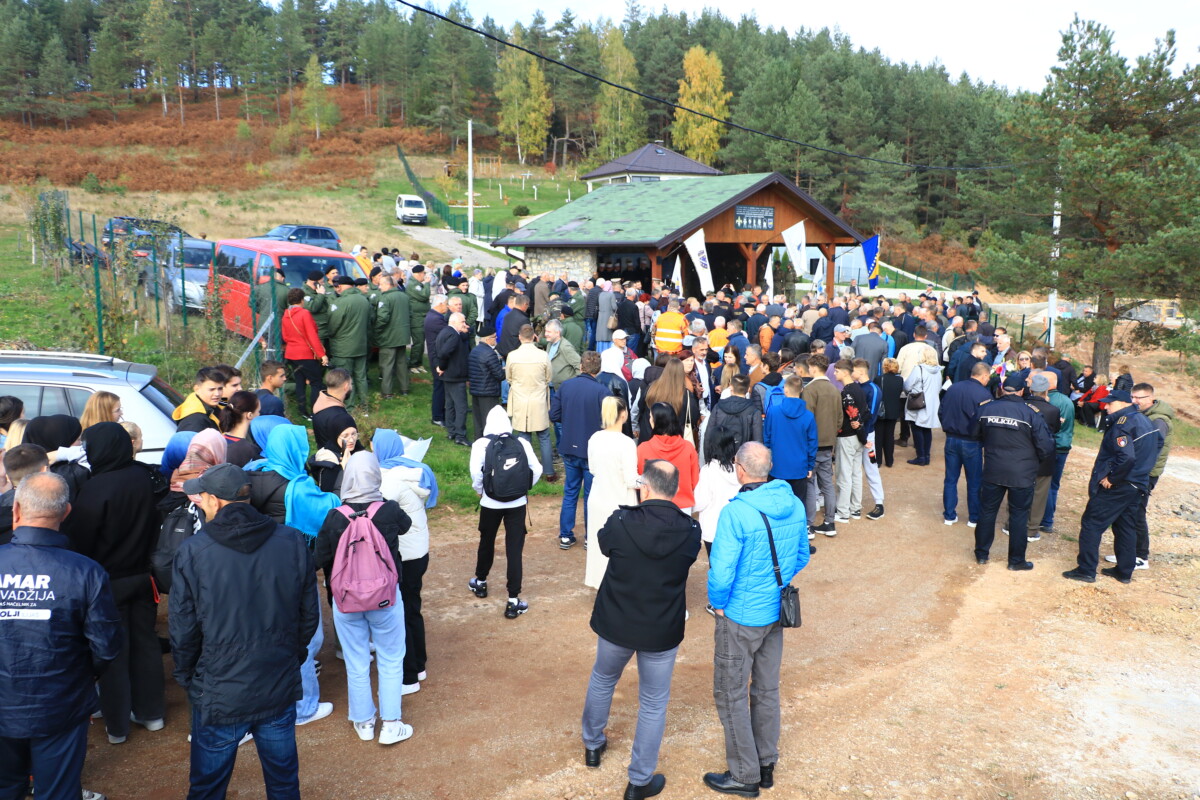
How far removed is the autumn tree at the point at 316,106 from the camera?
69.2 metres

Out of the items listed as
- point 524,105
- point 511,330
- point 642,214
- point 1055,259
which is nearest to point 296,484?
point 511,330

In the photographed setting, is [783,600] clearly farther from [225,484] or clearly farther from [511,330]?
[511,330]

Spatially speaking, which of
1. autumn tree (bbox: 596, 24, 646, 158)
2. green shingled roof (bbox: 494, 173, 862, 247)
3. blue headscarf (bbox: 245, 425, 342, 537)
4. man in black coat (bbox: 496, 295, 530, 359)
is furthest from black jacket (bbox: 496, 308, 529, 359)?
autumn tree (bbox: 596, 24, 646, 158)

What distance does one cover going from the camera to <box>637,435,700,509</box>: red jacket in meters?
6.65

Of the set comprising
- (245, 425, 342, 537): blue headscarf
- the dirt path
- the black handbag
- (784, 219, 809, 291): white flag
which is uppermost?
(784, 219, 809, 291): white flag

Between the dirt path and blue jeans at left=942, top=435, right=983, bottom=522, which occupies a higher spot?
blue jeans at left=942, top=435, right=983, bottom=522

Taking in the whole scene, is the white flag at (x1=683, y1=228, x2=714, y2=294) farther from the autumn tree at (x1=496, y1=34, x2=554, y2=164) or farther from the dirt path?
the autumn tree at (x1=496, y1=34, x2=554, y2=164)

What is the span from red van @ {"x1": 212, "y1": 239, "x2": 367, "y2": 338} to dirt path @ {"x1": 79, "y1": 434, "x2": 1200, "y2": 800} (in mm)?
6188

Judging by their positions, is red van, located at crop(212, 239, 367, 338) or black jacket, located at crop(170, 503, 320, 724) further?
red van, located at crop(212, 239, 367, 338)

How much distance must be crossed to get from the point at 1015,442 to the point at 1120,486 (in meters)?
1.02

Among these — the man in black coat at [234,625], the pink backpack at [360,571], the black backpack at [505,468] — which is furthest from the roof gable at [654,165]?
the man in black coat at [234,625]

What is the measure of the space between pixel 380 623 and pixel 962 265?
5685 cm

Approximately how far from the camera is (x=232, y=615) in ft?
12.1

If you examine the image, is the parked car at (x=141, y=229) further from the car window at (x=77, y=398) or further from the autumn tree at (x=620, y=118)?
the autumn tree at (x=620, y=118)
